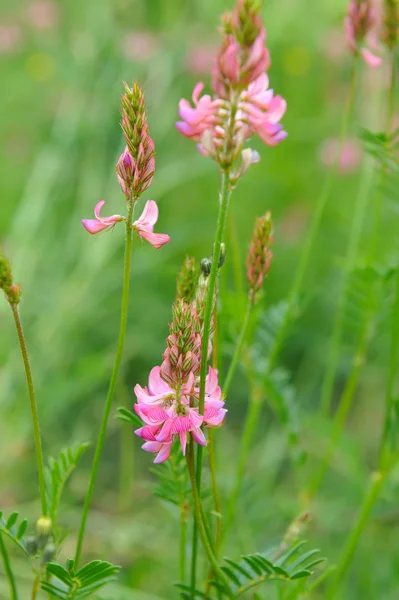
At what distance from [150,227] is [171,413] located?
16 centimetres

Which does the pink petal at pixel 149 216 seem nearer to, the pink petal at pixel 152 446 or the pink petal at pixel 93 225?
the pink petal at pixel 93 225

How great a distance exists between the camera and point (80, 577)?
0.71 m

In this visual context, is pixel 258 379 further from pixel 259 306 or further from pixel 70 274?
pixel 70 274

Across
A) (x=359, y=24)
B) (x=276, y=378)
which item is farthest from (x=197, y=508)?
(x=359, y=24)

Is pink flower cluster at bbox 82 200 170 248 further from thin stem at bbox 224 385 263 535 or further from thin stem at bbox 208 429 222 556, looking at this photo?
thin stem at bbox 224 385 263 535

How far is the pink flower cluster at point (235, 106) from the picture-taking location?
1.95ft

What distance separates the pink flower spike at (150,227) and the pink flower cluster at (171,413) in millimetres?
106

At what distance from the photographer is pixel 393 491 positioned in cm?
123

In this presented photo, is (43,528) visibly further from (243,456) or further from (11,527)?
(243,456)

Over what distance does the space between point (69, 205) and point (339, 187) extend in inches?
43.1

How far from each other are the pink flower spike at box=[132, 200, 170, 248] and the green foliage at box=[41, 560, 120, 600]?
0.29m

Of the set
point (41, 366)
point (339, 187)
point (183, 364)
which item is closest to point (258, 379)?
point (183, 364)

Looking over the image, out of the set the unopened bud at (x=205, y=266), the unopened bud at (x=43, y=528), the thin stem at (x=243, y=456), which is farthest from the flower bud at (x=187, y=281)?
the thin stem at (x=243, y=456)

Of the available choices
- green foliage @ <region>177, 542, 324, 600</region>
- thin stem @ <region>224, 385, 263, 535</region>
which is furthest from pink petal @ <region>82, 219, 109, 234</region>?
thin stem @ <region>224, 385, 263, 535</region>
